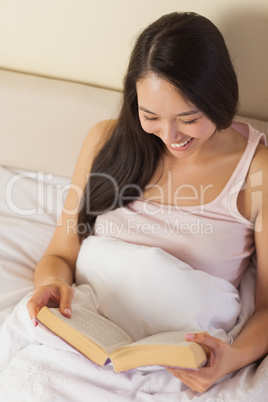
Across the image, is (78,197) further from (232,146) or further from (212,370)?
(212,370)

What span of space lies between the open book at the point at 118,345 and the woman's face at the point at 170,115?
1.43 feet

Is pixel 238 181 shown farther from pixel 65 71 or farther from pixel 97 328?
pixel 65 71

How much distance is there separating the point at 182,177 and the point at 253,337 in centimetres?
46

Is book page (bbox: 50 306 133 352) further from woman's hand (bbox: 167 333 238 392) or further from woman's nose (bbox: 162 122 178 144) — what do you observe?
woman's nose (bbox: 162 122 178 144)

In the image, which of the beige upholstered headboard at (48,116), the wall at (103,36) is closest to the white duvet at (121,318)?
the beige upholstered headboard at (48,116)

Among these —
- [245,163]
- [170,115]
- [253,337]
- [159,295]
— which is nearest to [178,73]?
[170,115]

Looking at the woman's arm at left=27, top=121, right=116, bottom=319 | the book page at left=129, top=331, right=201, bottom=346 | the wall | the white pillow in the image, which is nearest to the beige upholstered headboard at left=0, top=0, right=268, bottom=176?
the wall

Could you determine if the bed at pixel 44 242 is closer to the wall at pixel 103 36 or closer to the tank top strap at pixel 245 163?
the wall at pixel 103 36

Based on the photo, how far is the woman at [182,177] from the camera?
4.01 ft

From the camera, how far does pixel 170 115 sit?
1.25m

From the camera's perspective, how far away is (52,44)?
173cm

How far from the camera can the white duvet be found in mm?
1171

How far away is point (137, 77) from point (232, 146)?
33 centimetres

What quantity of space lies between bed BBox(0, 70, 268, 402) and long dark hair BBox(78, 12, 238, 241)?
24 cm
